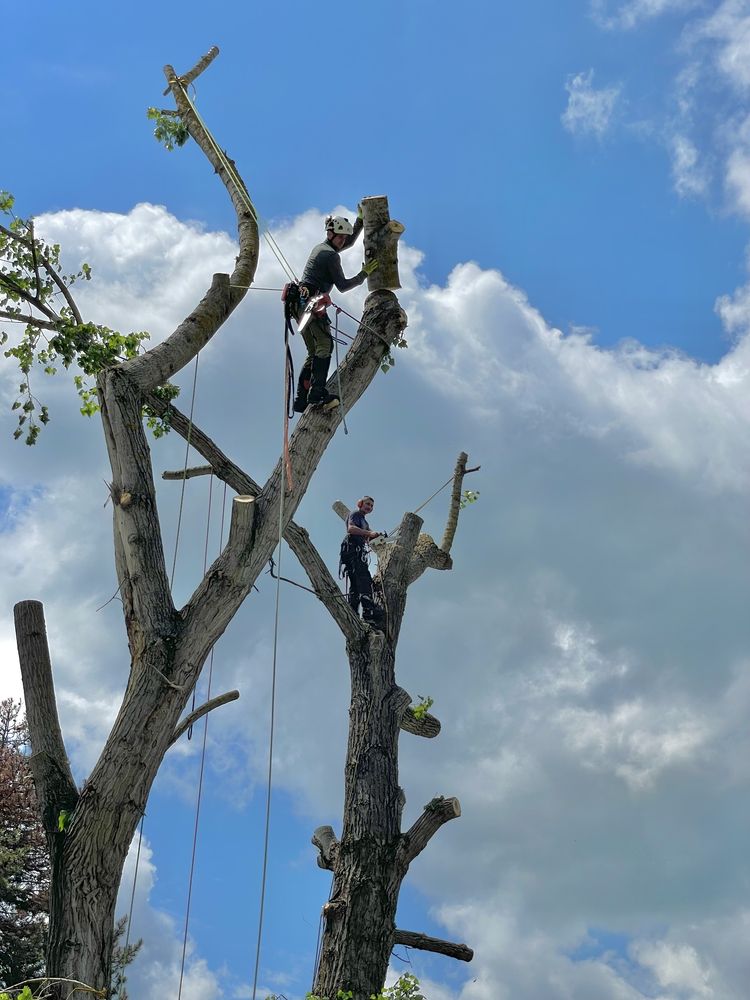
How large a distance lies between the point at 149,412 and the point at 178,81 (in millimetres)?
3368

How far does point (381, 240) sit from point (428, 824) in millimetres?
4575

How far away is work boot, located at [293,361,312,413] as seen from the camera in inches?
273

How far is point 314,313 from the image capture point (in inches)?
273

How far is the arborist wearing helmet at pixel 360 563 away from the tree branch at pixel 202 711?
3.53 m

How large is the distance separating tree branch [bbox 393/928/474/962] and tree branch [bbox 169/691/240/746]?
287 centimetres

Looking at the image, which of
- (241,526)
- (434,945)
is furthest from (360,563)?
(241,526)

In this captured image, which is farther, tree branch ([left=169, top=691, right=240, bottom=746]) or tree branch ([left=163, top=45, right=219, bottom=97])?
tree branch ([left=163, top=45, right=219, bottom=97])

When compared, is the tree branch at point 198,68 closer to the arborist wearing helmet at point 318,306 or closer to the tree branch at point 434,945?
the arborist wearing helmet at point 318,306

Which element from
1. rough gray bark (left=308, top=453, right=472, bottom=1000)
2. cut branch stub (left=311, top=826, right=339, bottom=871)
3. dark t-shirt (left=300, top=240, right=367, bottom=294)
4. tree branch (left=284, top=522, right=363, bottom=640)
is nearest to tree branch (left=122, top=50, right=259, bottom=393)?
dark t-shirt (left=300, top=240, right=367, bottom=294)

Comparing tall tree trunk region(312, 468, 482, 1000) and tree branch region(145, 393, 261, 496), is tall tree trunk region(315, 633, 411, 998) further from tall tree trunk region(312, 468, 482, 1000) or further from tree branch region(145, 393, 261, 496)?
tree branch region(145, 393, 261, 496)

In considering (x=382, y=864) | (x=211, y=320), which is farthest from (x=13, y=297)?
(x=382, y=864)

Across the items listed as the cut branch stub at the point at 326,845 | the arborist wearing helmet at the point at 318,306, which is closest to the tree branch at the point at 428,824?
the cut branch stub at the point at 326,845

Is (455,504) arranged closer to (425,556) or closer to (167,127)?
(425,556)

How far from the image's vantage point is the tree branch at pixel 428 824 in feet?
26.2
